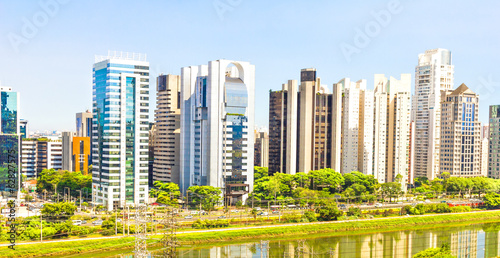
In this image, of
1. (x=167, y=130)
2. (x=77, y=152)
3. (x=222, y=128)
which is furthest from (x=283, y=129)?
(x=77, y=152)

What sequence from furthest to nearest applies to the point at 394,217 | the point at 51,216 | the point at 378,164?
1. the point at 378,164
2. the point at 394,217
3. the point at 51,216

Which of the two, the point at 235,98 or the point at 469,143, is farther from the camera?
the point at 469,143

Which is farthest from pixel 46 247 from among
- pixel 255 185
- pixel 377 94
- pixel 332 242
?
pixel 377 94

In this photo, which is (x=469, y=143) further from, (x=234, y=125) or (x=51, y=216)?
(x=51, y=216)

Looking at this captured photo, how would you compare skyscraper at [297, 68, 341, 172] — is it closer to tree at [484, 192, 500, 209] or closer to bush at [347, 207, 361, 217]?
bush at [347, 207, 361, 217]

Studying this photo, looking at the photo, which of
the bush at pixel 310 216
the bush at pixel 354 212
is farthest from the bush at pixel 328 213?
the bush at pixel 354 212

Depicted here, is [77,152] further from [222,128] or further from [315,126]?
[315,126]

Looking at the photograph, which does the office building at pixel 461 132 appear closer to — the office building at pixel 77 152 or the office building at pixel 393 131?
the office building at pixel 393 131

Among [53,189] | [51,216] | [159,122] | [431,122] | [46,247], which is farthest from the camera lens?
[431,122]
